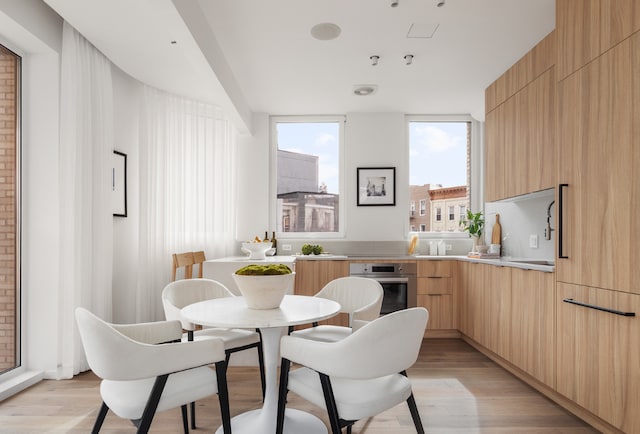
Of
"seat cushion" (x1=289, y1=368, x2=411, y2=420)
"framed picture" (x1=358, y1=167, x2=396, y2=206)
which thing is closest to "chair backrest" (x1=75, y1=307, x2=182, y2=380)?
"seat cushion" (x1=289, y1=368, x2=411, y2=420)

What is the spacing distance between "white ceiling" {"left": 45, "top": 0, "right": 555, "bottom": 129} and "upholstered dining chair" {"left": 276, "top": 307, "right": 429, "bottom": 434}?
76.3 inches

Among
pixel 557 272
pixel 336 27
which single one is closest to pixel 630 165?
pixel 557 272

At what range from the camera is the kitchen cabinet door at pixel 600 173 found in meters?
1.99

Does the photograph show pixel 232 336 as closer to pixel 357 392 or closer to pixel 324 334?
pixel 324 334

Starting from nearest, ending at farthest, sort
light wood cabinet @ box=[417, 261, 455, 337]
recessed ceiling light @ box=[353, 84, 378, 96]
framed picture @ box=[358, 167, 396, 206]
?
recessed ceiling light @ box=[353, 84, 378, 96] < light wood cabinet @ box=[417, 261, 455, 337] < framed picture @ box=[358, 167, 396, 206]

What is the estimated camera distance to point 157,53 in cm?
329

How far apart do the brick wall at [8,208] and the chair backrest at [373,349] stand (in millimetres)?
2503

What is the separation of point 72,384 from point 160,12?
2.63 meters

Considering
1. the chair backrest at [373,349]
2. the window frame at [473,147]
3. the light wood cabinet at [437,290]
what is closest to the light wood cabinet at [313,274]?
the light wood cabinet at [437,290]

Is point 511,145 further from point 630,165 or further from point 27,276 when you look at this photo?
point 27,276

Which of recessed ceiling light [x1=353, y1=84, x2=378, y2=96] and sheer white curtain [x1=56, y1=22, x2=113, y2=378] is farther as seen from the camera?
recessed ceiling light [x1=353, y1=84, x2=378, y2=96]

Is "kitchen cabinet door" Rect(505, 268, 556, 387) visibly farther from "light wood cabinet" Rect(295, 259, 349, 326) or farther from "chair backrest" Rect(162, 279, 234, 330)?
"chair backrest" Rect(162, 279, 234, 330)

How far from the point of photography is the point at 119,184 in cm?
387

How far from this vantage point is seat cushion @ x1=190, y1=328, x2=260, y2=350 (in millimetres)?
2416
